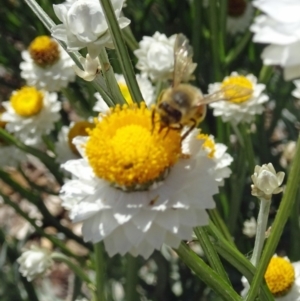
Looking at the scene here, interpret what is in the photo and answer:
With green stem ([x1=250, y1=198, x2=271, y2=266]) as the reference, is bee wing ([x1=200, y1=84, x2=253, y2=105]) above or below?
above

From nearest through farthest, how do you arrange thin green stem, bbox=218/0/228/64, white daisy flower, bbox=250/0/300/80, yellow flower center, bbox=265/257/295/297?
white daisy flower, bbox=250/0/300/80 → yellow flower center, bbox=265/257/295/297 → thin green stem, bbox=218/0/228/64

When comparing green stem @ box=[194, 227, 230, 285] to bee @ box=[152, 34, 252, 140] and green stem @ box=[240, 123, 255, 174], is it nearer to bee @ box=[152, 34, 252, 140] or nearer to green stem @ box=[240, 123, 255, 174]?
bee @ box=[152, 34, 252, 140]

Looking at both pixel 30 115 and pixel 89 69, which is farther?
pixel 30 115

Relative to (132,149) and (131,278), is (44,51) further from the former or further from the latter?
(132,149)

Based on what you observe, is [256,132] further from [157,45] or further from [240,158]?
[157,45]

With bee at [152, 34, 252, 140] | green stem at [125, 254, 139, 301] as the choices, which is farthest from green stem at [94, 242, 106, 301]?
bee at [152, 34, 252, 140]

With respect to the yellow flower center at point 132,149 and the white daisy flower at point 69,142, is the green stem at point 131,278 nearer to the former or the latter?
the white daisy flower at point 69,142

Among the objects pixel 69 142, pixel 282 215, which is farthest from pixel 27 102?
pixel 282 215
